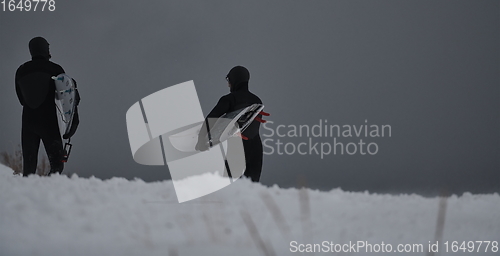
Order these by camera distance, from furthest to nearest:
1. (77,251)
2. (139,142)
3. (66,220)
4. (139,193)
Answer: (139,142) → (139,193) → (66,220) → (77,251)

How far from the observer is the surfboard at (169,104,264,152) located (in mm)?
3297

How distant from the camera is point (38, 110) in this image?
143 inches

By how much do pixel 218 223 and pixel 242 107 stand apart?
1596mm

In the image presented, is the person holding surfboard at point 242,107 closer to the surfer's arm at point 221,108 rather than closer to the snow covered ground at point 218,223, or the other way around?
the surfer's arm at point 221,108

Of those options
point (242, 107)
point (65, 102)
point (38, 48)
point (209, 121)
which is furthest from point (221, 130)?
point (38, 48)

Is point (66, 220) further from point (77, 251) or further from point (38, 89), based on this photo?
point (38, 89)

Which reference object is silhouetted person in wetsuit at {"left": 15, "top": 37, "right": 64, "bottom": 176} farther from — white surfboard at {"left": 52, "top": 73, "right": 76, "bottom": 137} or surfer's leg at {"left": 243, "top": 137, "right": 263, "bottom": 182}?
surfer's leg at {"left": 243, "top": 137, "right": 263, "bottom": 182}

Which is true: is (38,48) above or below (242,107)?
above

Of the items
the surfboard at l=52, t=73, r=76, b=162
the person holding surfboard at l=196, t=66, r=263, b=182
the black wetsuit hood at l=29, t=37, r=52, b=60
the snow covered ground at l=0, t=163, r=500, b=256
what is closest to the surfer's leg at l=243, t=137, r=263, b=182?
the person holding surfboard at l=196, t=66, r=263, b=182

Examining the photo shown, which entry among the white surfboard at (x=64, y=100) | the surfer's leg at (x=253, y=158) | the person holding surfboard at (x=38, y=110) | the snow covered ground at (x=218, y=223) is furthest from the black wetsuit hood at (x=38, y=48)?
the surfer's leg at (x=253, y=158)

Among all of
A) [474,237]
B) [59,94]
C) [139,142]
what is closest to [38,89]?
[59,94]

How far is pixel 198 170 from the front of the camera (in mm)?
3502

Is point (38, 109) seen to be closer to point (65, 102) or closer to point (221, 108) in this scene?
point (65, 102)

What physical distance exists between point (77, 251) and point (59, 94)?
8.03ft
